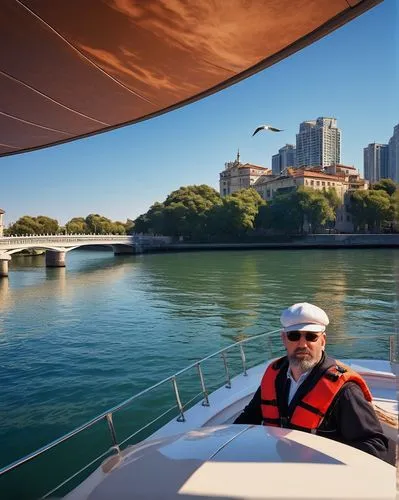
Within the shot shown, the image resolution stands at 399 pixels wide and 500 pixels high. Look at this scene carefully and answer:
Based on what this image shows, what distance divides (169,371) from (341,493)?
35.7 ft

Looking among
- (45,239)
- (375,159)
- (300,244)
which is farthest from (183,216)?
(375,159)

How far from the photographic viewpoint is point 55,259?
50.4 metres

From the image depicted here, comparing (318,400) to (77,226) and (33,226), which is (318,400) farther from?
(77,226)

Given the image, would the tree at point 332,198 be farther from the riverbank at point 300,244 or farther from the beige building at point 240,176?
the beige building at point 240,176

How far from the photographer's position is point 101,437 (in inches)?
306

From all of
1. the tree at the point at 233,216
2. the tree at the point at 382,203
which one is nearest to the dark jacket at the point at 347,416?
the tree at the point at 382,203

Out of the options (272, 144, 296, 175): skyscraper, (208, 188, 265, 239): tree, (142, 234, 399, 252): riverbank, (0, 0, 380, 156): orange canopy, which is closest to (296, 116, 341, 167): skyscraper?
(272, 144, 296, 175): skyscraper

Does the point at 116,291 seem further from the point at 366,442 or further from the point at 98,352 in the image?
the point at 366,442

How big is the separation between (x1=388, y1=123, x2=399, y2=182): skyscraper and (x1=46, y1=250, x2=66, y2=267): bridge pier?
168 ft

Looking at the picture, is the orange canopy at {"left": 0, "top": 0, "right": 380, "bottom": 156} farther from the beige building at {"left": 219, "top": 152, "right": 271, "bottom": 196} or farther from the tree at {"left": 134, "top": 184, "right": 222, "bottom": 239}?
the beige building at {"left": 219, "top": 152, "right": 271, "bottom": 196}

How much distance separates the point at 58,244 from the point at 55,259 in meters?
1.58

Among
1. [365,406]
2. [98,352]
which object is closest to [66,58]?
[365,406]

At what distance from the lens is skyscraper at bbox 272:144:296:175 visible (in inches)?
6744

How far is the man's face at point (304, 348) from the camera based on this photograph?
237cm
